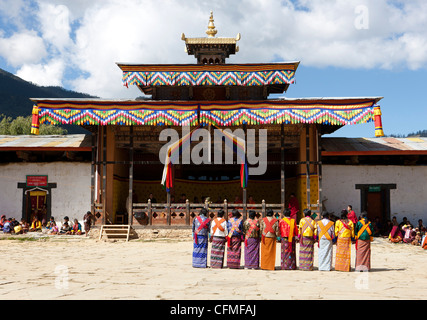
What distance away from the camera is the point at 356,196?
19.1 metres

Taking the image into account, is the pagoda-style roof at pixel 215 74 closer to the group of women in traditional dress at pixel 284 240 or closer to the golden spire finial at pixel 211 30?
the golden spire finial at pixel 211 30

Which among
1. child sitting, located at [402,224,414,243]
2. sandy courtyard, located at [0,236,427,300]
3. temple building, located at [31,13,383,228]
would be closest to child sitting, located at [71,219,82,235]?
temple building, located at [31,13,383,228]

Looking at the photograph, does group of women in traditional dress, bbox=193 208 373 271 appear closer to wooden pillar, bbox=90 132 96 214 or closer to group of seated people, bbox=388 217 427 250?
group of seated people, bbox=388 217 427 250

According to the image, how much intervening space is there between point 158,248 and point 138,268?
445 cm

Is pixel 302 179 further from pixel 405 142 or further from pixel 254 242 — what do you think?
pixel 254 242

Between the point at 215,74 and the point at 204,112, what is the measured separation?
306 centimetres

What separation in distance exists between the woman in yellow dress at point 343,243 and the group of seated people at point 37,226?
11.7m

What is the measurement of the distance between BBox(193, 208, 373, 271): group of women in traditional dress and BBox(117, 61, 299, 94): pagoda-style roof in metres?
9.90

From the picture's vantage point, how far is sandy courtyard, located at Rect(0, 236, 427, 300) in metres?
6.83

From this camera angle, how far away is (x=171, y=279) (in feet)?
27.6

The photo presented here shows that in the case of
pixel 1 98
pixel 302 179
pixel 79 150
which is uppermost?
pixel 1 98

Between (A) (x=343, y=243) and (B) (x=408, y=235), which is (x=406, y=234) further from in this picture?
(A) (x=343, y=243)

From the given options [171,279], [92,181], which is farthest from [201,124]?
[171,279]

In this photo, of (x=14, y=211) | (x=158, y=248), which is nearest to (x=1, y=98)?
(x=14, y=211)
